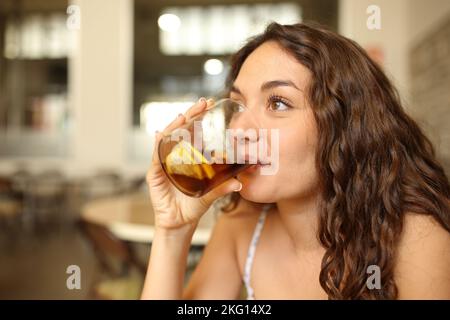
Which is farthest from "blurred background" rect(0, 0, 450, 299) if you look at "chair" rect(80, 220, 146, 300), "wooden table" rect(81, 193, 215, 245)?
"chair" rect(80, 220, 146, 300)

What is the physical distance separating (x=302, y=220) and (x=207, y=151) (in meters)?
0.38

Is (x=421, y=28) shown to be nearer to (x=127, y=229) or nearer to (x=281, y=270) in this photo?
(x=127, y=229)

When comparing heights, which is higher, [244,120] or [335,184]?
[244,120]

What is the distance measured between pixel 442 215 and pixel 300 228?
1.08ft

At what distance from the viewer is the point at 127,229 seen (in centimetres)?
209

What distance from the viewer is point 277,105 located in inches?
36.6

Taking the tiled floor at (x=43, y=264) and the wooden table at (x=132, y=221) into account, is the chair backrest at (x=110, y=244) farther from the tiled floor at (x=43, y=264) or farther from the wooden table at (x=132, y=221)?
the tiled floor at (x=43, y=264)

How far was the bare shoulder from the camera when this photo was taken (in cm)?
82

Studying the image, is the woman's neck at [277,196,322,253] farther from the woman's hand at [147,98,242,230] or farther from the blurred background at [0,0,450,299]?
the blurred background at [0,0,450,299]

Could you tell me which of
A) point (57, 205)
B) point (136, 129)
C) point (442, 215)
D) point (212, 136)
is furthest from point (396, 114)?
point (57, 205)

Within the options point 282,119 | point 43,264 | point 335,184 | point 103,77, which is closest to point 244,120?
point 282,119

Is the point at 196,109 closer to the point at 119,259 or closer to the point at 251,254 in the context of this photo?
the point at 251,254

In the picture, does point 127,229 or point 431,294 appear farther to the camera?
point 127,229

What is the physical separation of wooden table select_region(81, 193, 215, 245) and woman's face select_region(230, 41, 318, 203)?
1.00 metres
